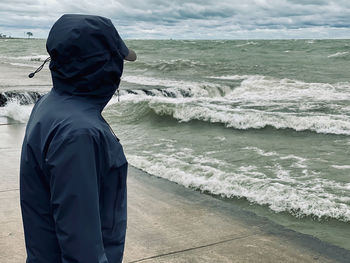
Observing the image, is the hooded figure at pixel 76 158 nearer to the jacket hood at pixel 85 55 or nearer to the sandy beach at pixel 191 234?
the jacket hood at pixel 85 55

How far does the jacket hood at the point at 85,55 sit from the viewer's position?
4.34 feet

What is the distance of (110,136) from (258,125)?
37.9 ft

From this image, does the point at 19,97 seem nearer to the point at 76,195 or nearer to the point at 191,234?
the point at 191,234

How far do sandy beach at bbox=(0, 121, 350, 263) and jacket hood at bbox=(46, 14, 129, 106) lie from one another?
2.33 metres

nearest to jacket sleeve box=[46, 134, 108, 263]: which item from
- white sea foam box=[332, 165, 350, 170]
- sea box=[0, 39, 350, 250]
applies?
sea box=[0, 39, 350, 250]

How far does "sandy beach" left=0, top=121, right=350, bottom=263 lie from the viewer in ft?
11.6

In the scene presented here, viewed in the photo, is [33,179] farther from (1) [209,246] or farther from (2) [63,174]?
(1) [209,246]

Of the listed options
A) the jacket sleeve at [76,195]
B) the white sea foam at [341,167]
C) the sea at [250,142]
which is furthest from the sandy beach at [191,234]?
the white sea foam at [341,167]

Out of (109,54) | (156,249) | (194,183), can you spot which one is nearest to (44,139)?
(109,54)

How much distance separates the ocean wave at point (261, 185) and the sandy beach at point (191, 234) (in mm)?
1499

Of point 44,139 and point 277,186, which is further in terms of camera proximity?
point 277,186

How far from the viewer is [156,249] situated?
3627mm

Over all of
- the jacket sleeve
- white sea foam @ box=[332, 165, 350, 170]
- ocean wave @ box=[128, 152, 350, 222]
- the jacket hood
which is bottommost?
white sea foam @ box=[332, 165, 350, 170]

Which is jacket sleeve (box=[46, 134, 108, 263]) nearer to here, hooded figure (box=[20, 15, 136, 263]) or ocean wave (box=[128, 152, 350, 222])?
hooded figure (box=[20, 15, 136, 263])
